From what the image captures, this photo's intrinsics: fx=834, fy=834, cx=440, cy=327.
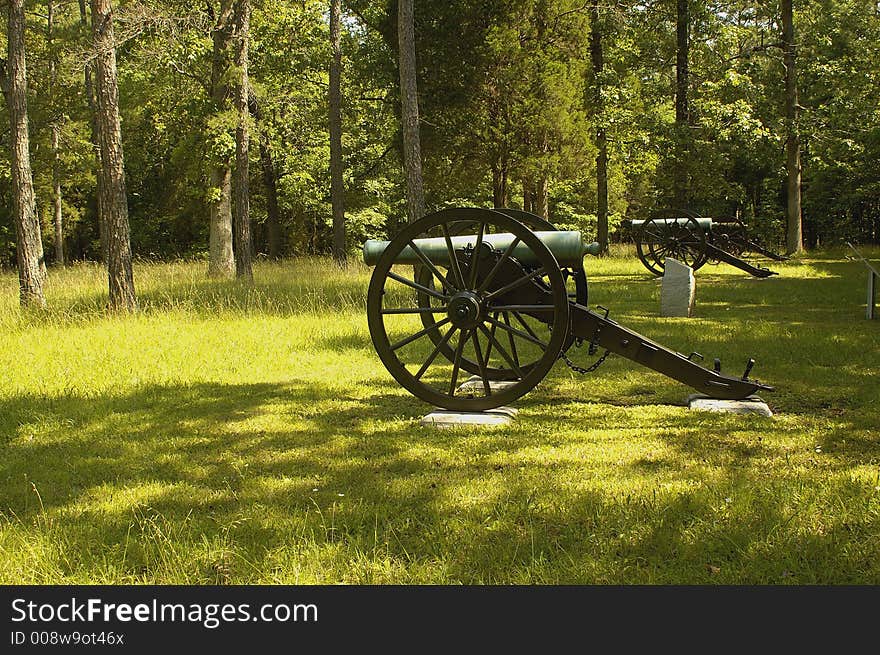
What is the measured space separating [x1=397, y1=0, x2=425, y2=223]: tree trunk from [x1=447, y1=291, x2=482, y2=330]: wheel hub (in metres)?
8.43

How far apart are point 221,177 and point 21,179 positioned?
6.52 metres

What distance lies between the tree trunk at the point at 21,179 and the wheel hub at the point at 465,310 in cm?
801

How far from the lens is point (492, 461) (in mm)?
4758

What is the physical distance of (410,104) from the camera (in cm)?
1348

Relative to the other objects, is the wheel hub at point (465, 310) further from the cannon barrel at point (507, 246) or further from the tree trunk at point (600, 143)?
the tree trunk at point (600, 143)

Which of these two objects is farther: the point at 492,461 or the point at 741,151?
the point at 741,151

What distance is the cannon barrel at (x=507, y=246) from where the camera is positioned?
5.70 meters

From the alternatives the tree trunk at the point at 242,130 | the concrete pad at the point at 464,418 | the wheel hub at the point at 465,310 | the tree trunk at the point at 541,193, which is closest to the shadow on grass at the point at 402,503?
the concrete pad at the point at 464,418

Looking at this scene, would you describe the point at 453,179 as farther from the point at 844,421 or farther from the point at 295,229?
the point at 844,421

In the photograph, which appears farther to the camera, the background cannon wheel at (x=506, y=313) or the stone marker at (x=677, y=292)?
the stone marker at (x=677, y=292)

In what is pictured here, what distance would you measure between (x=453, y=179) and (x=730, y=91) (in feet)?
25.4

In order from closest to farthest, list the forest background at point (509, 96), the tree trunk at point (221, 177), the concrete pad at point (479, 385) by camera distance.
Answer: the concrete pad at point (479, 385) → the tree trunk at point (221, 177) → the forest background at point (509, 96)

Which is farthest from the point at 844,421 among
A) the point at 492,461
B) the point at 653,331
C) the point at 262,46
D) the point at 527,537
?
the point at 262,46

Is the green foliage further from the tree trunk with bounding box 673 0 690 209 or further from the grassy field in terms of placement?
the grassy field
